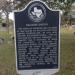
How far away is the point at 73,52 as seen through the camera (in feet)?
46.8

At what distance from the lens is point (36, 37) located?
23.7 feet

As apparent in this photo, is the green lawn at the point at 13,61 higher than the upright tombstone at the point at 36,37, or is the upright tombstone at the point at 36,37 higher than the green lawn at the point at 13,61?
the upright tombstone at the point at 36,37

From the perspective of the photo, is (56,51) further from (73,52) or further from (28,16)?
(73,52)

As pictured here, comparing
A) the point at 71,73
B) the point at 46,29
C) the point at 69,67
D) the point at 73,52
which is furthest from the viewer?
the point at 73,52

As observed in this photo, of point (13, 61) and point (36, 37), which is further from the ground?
point (36, 37)

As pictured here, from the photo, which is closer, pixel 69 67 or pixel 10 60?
pixel 69 67

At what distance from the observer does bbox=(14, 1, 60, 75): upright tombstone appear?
7.20 metres

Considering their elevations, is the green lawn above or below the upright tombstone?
below

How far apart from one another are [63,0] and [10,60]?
376cm

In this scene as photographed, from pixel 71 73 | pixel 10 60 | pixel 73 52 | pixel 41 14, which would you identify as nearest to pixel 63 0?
pixel 73 52

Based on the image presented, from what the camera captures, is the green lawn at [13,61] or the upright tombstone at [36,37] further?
the green lawn at [13,61]

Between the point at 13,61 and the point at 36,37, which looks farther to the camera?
the point at 13,61

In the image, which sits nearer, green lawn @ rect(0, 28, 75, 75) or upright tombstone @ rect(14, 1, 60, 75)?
upright tombstone @ rect(14, 1, 60, 75)

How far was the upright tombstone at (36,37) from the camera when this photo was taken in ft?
23.6
